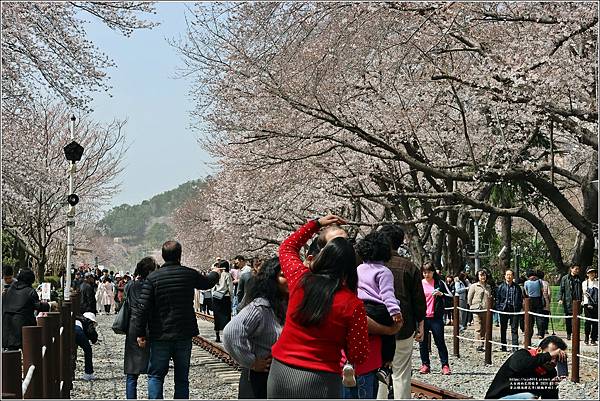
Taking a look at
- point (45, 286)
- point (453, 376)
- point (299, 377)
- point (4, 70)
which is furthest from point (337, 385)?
point (45, 286)

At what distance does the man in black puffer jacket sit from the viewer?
27.5 feet

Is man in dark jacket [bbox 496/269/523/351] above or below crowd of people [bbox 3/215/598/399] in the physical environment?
above

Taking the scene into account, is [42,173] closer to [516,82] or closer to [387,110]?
[387,110]

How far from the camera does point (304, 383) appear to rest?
525 centimetres

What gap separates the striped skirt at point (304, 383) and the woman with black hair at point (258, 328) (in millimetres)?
797

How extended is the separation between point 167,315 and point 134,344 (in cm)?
78

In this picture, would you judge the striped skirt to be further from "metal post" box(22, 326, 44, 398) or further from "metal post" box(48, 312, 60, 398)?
"metal post" box(48, 312, 60, 398)

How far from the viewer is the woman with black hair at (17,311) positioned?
1112cm

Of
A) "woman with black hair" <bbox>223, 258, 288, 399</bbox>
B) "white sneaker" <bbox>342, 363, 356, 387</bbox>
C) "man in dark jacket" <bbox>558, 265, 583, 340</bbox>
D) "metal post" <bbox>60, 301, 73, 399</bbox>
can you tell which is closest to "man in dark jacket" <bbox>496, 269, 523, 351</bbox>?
"man in dark jacket" <bbox>558, 265, 583, 340</bbox>

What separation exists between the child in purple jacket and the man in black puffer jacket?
1827 mm

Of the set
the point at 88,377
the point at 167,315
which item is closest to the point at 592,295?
the point at 88,377

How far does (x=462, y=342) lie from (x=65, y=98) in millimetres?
9861

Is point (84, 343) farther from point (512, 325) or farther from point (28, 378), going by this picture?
point (512, 325)

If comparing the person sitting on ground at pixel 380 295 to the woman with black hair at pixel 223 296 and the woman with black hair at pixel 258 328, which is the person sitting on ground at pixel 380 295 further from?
the woman with black hair at pixel 223 296
